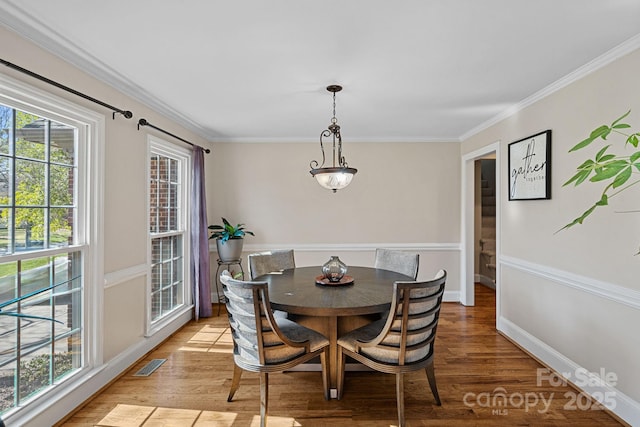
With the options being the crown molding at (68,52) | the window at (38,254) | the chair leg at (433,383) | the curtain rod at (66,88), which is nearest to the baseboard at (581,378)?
the chair leg at (433,383)

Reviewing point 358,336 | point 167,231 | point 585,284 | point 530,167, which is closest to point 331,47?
point 358,336

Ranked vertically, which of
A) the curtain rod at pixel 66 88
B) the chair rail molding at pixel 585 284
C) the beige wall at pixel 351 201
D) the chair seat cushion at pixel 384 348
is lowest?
the chair seat cushion at pixel 384 348

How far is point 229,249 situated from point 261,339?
100 inches

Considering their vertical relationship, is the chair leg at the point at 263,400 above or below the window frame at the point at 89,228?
below

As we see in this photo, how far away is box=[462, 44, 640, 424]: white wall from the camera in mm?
2252

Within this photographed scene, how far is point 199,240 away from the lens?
4.32m

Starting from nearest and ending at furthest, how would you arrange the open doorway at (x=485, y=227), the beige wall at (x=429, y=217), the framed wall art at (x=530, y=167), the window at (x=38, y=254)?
the window at (x=38, y=254)
the beige wall at (x=429, y=217)
the framed wall art at (x=530, y=167)
the open doorway at (x=485, y=227)

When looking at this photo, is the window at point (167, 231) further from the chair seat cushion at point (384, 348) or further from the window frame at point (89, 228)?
the chair seat cushion at point (384, 348)

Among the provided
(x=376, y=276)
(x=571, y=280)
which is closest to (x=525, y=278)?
(x=571, y=280)

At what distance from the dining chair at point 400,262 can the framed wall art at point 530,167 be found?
3.94 feet

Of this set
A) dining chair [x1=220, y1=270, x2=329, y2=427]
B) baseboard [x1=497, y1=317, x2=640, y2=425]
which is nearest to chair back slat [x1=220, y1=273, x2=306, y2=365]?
dining chair [x1=220, y1=270, x2=329, y2=427]

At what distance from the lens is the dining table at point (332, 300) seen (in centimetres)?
228

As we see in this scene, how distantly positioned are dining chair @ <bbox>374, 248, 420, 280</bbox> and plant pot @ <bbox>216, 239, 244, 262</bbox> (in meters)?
1.88

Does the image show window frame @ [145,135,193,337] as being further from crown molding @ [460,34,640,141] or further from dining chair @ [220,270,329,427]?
crown molding @ [460,34,640,141]
